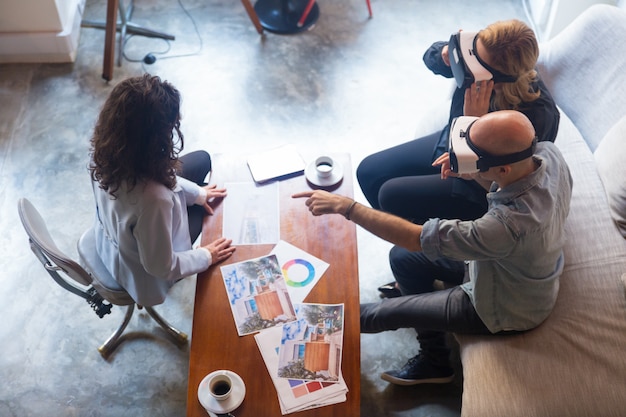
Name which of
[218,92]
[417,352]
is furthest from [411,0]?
[417,352]

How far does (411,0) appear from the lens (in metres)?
3.99

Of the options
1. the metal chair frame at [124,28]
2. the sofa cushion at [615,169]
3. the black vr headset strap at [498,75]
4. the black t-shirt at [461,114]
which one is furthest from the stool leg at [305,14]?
the sofa cushion at [615,169]

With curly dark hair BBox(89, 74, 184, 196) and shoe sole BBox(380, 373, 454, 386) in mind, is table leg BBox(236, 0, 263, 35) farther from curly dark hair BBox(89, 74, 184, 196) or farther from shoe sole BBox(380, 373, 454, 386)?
shoe sole BBox(380, 373, 454, 386)

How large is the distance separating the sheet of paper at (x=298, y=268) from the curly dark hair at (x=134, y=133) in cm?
49

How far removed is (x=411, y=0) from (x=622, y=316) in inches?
104

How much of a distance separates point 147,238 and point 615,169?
162cm

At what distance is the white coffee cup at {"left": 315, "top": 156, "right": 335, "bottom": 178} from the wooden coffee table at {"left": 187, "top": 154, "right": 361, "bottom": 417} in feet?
0.20

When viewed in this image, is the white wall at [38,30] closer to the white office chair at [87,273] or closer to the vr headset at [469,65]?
the white office chair at [87,273]

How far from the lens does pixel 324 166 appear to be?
2.30m

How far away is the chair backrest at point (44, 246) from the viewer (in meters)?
1.92

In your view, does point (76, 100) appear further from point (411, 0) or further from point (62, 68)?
point (411, 0)

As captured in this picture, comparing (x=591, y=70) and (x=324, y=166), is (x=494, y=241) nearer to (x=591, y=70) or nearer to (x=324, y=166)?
(x=324, y=166)

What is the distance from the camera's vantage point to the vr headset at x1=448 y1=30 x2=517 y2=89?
2.07 metres

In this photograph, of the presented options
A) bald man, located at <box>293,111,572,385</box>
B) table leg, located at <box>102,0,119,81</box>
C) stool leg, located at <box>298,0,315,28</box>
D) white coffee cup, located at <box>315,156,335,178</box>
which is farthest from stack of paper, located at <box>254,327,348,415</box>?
stool leg, located at <box>298,0,315,28</box>
